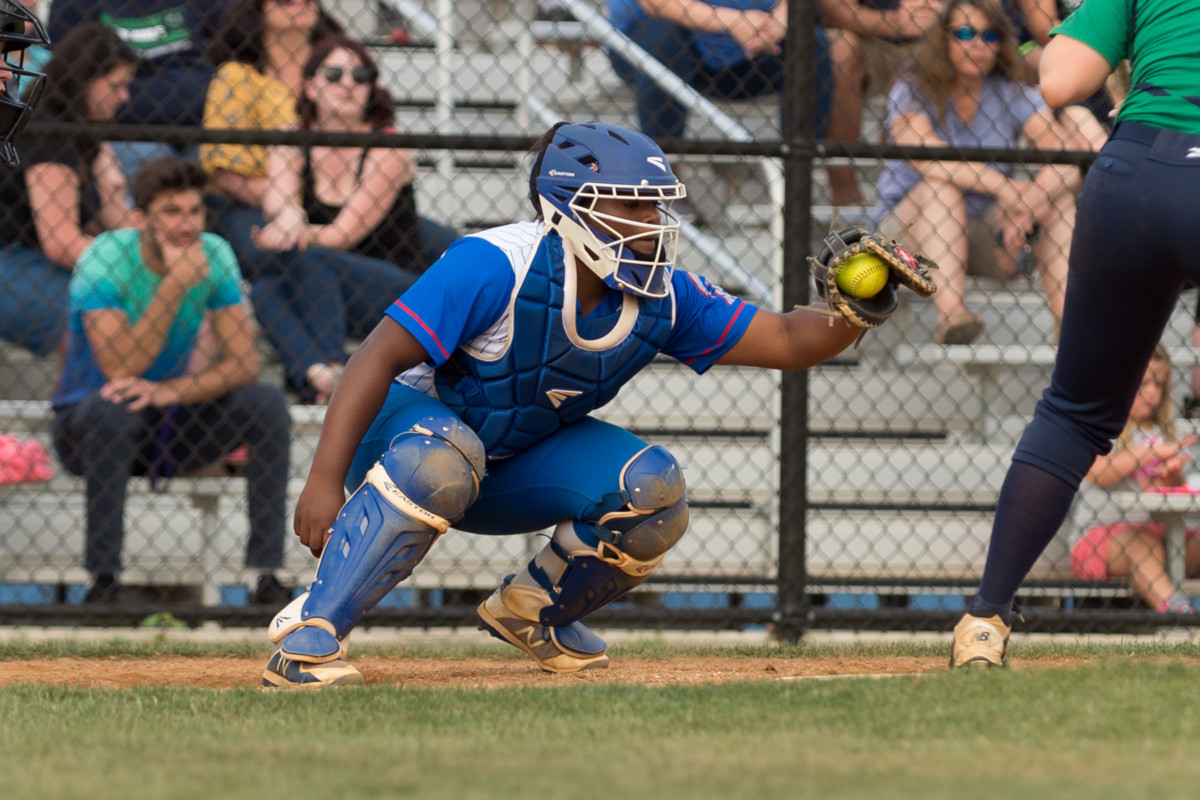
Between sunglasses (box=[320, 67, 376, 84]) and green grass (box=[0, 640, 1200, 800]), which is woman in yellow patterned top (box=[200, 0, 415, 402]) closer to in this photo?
sunglasses (box=[320, 67, 376, 84])

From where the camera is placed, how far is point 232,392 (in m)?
5.47

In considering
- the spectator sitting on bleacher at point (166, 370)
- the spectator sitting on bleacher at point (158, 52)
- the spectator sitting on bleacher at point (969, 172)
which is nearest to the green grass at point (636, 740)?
the spectator sitting on bleacher at point (166, 370)

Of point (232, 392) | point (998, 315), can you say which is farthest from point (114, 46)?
point (998, 315)

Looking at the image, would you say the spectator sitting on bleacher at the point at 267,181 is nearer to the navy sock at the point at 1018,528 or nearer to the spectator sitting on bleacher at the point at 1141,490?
the spectator sitting on bleacher at the point at 1141,490

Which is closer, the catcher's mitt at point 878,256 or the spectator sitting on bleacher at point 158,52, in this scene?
the catcher's mitt at point 878,256

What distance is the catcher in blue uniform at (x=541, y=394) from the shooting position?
3.25 metres

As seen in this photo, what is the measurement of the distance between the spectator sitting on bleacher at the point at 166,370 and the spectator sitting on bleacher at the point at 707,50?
2033mm

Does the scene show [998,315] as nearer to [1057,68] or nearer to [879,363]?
[879,363]

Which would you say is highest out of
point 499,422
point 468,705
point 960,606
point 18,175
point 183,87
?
point 183,87

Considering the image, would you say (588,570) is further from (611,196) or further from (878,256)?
(878,256)

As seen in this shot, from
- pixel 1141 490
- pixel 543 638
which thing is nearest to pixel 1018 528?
pixel 543 638

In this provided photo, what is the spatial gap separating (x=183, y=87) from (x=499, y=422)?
3713 mm

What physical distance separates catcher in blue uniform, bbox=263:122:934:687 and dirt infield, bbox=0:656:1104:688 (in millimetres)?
227

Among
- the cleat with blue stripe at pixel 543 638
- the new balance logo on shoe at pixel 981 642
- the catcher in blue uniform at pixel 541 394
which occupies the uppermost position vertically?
the catcher in blue uniform at pixel 541 394
